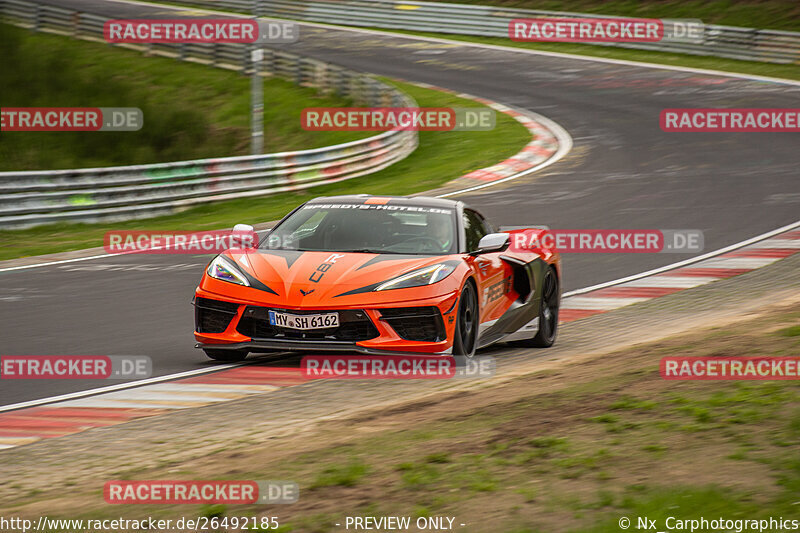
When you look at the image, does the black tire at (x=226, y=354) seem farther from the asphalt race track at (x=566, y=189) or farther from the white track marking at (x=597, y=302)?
the white track marking at (x=597, y=302)

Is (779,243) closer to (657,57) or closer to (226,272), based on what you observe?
(226,272)

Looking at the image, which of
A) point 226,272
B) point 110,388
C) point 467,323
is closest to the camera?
point 110,388

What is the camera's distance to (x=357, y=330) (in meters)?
8.31

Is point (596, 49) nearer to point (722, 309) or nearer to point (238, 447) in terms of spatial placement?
point (722, 309)

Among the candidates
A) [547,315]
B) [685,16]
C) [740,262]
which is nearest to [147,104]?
[740,262]

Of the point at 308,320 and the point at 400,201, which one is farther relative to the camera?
the point at 400,201

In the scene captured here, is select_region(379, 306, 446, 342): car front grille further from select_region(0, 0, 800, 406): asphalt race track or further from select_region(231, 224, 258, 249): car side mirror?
select_region(0, 0, 800, 406): asphalt race track

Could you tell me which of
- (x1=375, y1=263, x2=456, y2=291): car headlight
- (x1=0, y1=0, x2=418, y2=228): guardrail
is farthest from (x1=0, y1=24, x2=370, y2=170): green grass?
(x1=375, y1=263, x2=456, y2=291): car headlight

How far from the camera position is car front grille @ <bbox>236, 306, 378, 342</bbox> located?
8.26 m

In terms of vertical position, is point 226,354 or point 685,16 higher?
point 685,16

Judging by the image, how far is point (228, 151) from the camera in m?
28.9

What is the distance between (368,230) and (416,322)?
4.00 feet

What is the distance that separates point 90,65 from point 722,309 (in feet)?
110

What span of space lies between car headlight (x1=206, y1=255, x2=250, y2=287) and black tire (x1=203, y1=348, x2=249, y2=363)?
0.57 m
